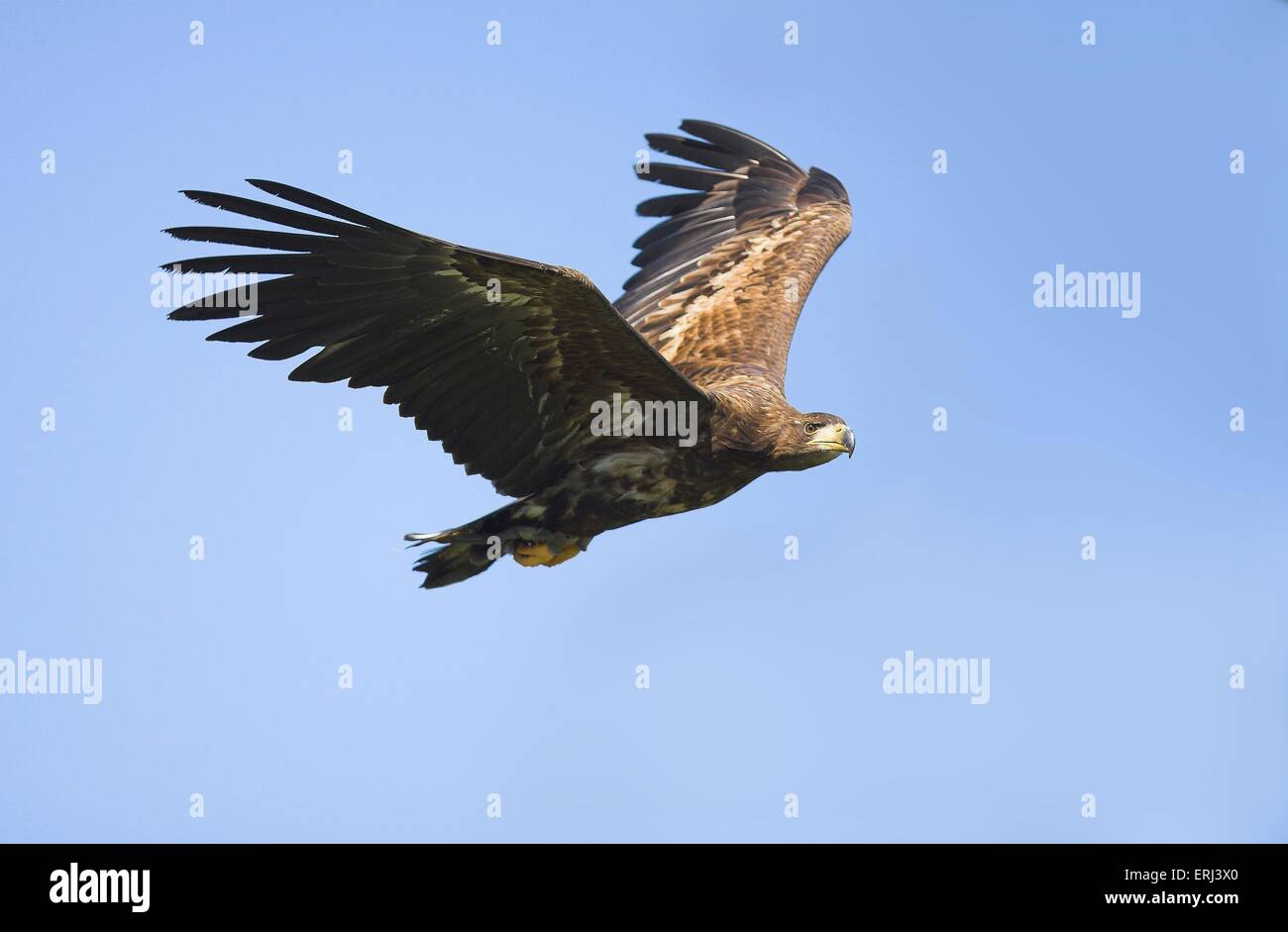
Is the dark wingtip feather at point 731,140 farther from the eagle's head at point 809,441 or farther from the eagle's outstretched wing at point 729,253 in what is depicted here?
the eagle's head at point 809,441

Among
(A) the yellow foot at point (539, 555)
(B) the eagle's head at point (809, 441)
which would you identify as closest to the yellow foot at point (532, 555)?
(A) the yellow foot at point (539, 555)

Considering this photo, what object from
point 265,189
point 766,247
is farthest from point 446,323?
point 766,247

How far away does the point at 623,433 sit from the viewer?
829 cm

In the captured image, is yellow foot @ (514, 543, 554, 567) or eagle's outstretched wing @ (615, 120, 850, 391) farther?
eagle's outstretched wing @ (615, 120, 850, 391)

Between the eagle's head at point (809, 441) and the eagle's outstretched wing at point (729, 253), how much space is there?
0.91 meters

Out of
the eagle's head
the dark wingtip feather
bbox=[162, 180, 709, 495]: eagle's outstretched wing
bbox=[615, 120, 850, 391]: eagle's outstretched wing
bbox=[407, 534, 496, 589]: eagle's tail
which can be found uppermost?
the dark wingtip feather

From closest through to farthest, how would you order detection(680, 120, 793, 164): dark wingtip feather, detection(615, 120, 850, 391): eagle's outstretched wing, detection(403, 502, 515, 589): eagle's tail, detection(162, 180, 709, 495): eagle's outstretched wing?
1. detection(162, 180, 709, 495): eagle's outstretched wing
2. detection(403, 502, 515, 589): eagle's tail
3. detection(615, 120, 850, 391): eagle's outstretched wing
4. detection(680, 120, 793, 164): dark wingtip feather

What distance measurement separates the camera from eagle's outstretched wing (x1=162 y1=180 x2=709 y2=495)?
7.31 meters

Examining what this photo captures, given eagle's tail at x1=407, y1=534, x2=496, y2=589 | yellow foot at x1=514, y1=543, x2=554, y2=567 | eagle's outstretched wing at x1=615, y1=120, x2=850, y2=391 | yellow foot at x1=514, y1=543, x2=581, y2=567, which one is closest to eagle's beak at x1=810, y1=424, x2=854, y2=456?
eagle's outstretched wing at x1=615, y1=120, x2=850, y2=391

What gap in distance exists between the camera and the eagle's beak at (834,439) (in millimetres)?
8531

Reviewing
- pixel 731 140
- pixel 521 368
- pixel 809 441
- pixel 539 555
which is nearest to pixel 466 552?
pixel 539 555

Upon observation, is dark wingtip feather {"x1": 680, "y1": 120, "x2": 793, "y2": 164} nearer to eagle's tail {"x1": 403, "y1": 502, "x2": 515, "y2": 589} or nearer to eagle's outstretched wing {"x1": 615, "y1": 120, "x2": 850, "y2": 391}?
eagle's outstretched wing {"x1": 615, "y1": 120, "x2": 850, "y2": 391}

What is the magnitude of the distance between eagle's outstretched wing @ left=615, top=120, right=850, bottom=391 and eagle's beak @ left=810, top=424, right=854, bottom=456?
97 cm

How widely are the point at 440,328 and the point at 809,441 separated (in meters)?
2.19
